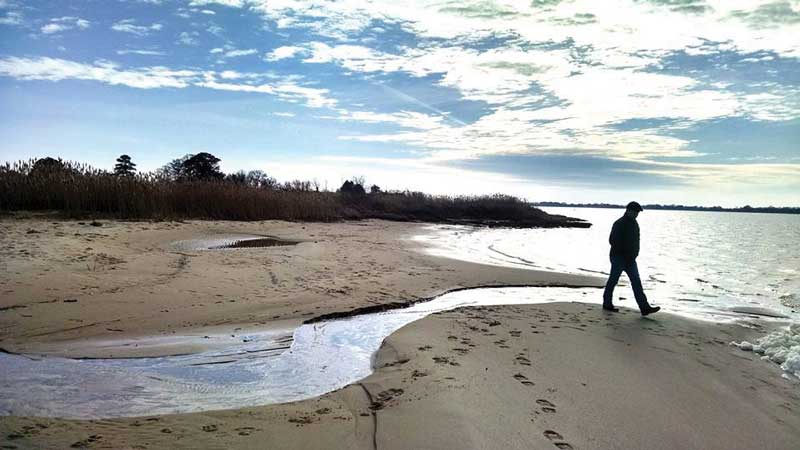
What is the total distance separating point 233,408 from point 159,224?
1418cm

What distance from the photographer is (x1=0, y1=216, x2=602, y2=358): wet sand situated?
610 centimetres

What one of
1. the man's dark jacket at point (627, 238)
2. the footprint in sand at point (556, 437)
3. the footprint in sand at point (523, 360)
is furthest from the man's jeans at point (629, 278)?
the footprint in sand at point (556, 437)

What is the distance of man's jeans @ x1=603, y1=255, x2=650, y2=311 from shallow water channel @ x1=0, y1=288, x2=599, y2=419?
189 inches

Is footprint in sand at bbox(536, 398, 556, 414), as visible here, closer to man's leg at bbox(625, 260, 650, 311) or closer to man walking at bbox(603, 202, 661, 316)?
man's leg at bbox(625, 260, 650, 311)

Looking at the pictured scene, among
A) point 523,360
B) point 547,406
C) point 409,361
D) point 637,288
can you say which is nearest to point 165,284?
point 409,361

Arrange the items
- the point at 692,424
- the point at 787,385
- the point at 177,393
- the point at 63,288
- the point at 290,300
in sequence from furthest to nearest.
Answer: the point at 290,300 → the point at 63,288 → the point at 787,385 → the point at 177,393 → the point at 692,424

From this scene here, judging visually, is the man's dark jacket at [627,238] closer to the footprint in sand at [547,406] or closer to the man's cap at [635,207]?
the man's cap at [635,207]

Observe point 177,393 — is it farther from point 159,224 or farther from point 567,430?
point 159,224

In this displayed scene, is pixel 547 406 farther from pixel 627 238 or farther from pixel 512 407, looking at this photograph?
pixel 627 238

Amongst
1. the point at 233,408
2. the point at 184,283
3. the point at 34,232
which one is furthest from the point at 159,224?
the point at 233,408

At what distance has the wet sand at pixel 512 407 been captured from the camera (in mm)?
3422

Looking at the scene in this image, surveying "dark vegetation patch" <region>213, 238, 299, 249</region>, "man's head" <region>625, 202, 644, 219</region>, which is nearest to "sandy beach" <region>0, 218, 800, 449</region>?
"man's head" <region>625, 202, 644, 219</region>

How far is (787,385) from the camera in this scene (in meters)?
5.31

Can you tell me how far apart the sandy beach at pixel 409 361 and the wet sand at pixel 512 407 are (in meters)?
0.02
